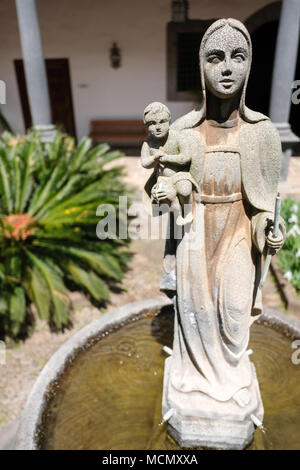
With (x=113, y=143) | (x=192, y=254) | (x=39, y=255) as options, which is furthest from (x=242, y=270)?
(x=113, y=143)

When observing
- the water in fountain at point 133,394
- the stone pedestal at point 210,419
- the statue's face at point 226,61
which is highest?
the statue's face at point 226,61

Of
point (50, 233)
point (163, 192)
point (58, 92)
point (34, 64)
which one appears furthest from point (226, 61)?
point (58, 92)

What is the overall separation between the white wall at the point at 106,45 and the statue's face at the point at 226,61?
8347 mm

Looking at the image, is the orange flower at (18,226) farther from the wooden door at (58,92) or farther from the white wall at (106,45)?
the white wall at (106,45)

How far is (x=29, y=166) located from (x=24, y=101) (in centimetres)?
593

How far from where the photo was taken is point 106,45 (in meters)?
9.42

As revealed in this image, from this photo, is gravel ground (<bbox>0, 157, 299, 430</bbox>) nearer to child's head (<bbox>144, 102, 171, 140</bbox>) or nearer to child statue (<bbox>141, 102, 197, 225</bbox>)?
child statue (<bbox>141, 102, 197, 225</bbox>)

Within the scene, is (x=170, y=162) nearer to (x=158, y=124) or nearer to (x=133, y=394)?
(x=158, y=124)

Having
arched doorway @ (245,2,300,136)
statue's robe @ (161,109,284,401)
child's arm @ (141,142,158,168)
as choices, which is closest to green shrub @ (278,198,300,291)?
statue's robe @ (161,109,284,401)

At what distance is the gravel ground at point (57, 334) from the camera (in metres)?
3.51

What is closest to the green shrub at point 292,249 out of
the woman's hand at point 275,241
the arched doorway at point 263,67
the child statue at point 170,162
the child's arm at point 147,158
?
the woman's hand at point 275,241

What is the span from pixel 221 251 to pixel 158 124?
814 millimetres

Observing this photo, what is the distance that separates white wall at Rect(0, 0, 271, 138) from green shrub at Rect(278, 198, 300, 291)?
580 centimetres
